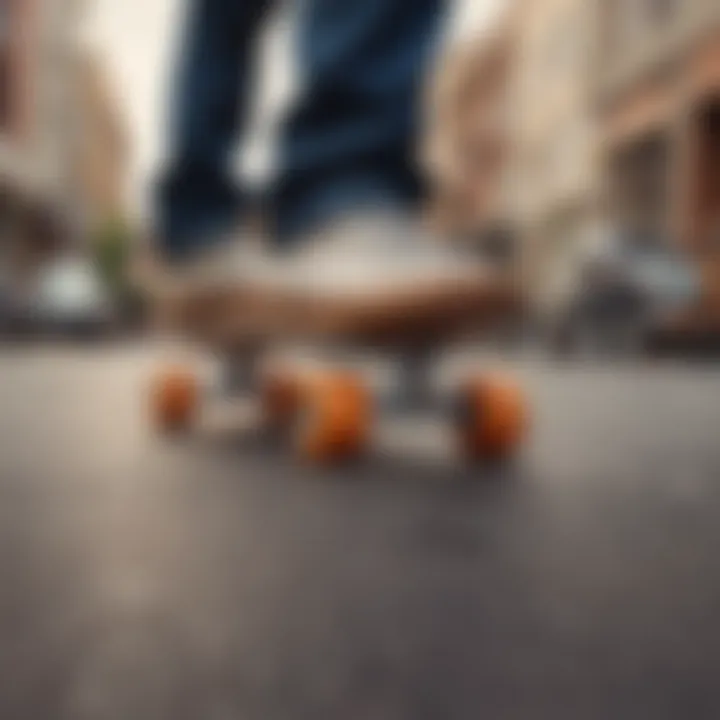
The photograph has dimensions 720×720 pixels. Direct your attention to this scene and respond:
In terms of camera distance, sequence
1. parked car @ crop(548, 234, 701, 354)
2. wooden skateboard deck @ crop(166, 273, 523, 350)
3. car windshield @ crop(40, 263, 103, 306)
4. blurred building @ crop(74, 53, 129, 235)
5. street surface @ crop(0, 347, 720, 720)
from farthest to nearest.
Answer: parked car @ crop(548, 234, 701, 354), car windshield @ crop(40, 263, 103, 306), blurred building @ crop(74, 53, 129, 235), wooden skateboard deck @ crop(166, 273, 523, 350), street surface @ crop(0, 347, 720, 720)

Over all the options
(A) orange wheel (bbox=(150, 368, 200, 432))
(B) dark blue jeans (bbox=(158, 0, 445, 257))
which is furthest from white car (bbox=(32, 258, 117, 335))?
(B) dark blue jeans (bbox=(158, 0, 445, 257))

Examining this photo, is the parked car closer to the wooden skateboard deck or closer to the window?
the window

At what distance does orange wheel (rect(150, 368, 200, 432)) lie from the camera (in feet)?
3.16

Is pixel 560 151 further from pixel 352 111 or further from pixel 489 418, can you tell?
pixel 489 418

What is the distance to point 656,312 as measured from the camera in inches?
102

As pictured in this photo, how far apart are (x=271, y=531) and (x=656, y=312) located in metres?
2.23

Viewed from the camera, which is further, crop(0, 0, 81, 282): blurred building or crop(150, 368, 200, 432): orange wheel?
crop(0, 0, 81, 282): blurred building

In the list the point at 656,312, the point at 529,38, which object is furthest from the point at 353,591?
the point at 529,38

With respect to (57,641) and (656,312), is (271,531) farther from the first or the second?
(656,312)

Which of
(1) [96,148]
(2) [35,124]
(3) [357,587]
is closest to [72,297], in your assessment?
(1) [96,148]

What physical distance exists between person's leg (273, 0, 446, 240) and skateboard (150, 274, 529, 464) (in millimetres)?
81

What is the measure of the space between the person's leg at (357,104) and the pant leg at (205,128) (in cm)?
11

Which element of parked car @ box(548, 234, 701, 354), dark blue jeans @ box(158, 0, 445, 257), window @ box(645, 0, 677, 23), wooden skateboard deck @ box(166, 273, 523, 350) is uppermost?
window @ box(645, 0, 677, 23)

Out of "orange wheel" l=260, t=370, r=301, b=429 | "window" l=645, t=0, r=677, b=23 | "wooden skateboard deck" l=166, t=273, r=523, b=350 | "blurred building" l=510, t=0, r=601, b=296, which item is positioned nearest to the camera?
"wooden skateboard deck" l=166, t=273, r=523, b=350
